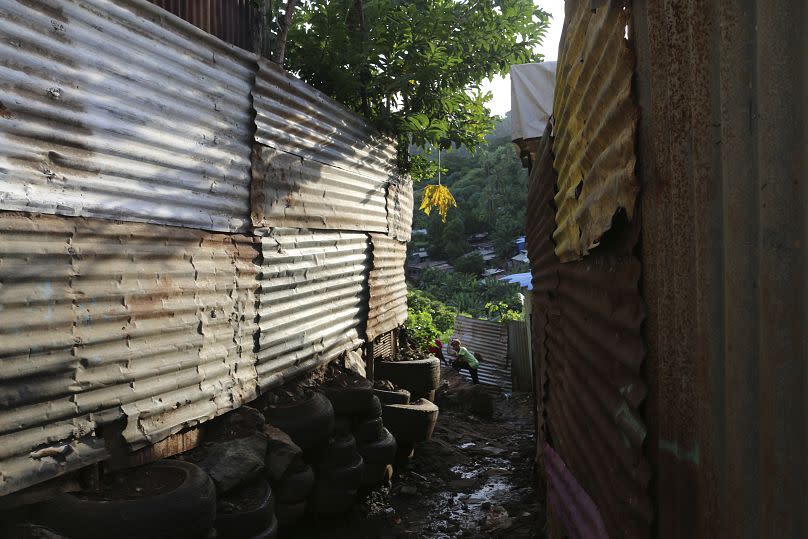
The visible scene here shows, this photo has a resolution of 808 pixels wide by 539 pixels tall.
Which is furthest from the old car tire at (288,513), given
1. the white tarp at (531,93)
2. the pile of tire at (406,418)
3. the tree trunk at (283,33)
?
the white tarp at (531,93)

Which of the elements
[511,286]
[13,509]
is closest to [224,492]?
[13,509]

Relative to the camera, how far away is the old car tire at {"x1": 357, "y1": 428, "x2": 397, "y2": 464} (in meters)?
6.57

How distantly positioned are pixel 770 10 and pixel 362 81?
730 centimetres

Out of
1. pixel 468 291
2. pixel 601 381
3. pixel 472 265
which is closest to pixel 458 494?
pixel 601 381

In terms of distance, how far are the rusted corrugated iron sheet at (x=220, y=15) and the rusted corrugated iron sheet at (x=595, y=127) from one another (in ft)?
12.1

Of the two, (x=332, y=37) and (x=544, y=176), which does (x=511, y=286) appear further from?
(x=544, y=176)

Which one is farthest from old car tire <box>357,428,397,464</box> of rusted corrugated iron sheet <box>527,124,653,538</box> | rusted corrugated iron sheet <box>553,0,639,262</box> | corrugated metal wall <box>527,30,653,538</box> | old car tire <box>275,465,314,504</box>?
rusted corrugated iron sheet <box>553,0,639,262</box>

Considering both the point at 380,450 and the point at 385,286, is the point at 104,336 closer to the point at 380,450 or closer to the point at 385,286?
the point at 380,450

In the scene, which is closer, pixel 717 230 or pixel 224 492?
pixel 717 230

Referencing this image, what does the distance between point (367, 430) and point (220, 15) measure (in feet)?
14.9

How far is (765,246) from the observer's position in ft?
3.97

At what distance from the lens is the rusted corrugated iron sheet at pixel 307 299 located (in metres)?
5.43

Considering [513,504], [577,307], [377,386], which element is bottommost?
[513,504]

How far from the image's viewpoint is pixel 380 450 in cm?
669
